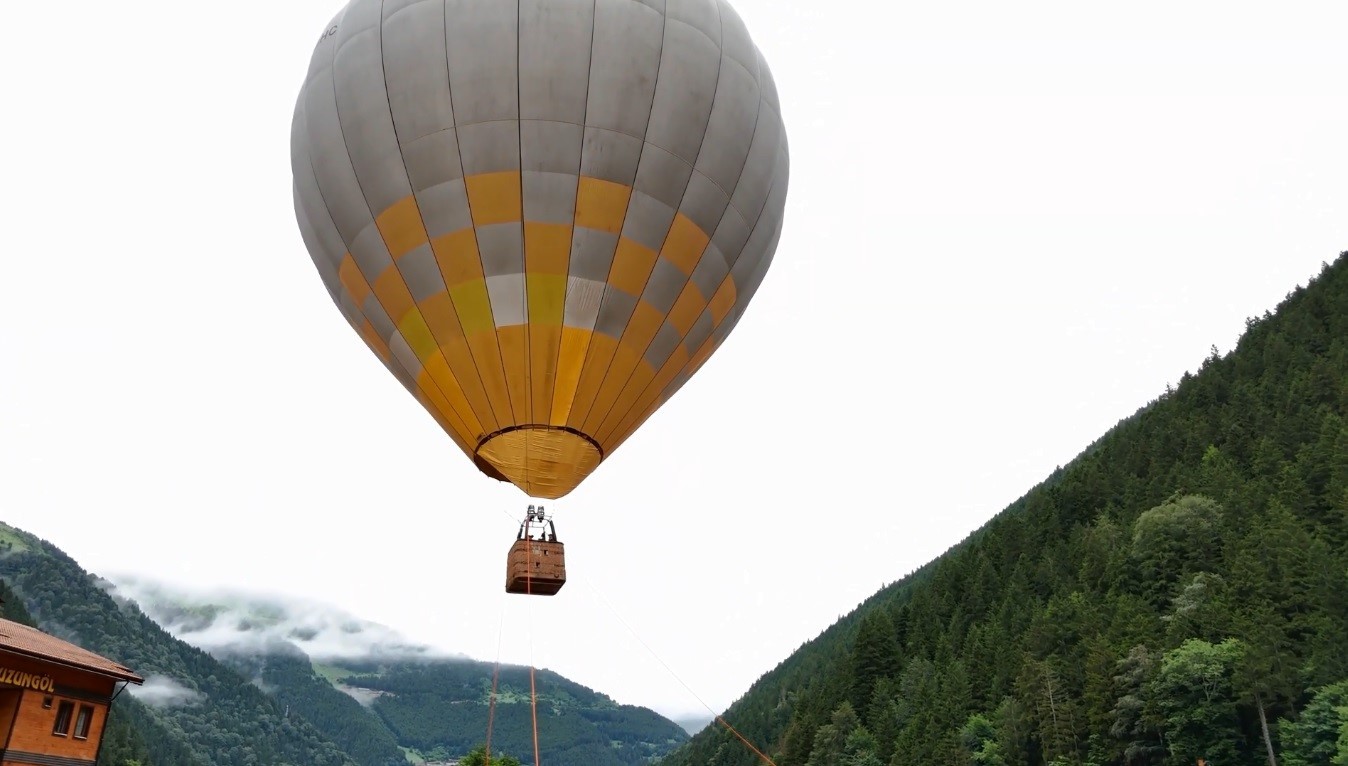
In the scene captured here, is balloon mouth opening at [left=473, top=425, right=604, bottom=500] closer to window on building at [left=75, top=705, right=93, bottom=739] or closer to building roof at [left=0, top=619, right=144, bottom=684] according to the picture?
building roof at [left=0, top=619, right=144, bottom=684]

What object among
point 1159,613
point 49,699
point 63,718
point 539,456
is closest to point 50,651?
point 49,699

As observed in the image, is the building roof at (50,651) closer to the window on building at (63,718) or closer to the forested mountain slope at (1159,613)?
the window on building at (63,718)

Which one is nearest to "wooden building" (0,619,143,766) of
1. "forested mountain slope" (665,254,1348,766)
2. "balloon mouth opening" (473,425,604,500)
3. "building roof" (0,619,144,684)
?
"building roof" (0,619,144,684)

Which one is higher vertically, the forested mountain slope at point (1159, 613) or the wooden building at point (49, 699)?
the forested mountain slope at point (1159, 613)

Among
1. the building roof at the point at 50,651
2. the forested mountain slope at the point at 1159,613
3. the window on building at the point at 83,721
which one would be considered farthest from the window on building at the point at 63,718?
the forested mountain slope at the point at 1159,613

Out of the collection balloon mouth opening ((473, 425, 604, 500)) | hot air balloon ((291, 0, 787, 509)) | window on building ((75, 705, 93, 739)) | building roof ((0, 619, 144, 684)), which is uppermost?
hot air balloon ((291, 0, 787, 509))

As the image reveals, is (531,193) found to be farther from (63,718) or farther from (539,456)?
(63,718)

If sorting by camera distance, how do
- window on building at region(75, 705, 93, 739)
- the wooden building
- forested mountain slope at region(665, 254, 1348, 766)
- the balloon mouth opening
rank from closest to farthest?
1. the balloon mouth opening
2. the wooden building
3. window on building at region(75, 705, 93, 739)
4. forested mountain slope at region(665, 254, 1348, 766)
